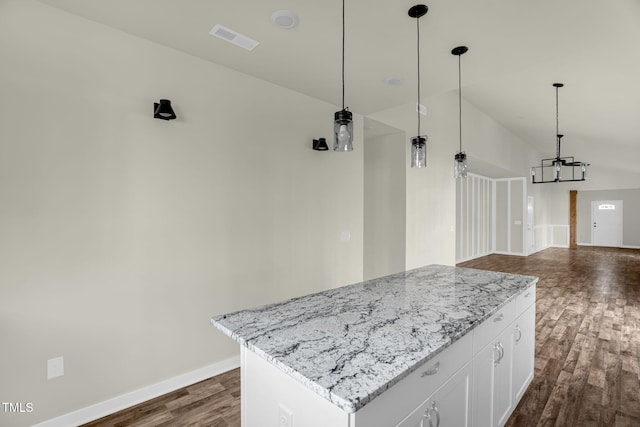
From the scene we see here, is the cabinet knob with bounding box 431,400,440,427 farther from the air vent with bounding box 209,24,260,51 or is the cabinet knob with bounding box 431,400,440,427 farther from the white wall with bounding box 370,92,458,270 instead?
the white wall with bounding box 370,92,458,270

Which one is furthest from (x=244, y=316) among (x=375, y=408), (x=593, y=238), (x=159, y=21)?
(x=593, y=238)

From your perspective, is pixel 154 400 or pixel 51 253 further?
pixel 154 400

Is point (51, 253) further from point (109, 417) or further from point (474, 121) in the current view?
point (474, 121)

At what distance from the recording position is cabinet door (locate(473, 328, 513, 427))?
1628mm

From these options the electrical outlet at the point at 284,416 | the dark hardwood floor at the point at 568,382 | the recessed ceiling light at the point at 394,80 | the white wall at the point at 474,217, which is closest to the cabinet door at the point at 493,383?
the dark hardwood floor at the point at 568,382

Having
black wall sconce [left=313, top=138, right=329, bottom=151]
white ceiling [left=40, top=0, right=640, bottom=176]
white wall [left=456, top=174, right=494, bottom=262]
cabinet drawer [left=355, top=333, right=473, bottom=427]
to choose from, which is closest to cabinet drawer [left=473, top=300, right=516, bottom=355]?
cabinet drawer [left=355, top=333, right=473, bottom=427]

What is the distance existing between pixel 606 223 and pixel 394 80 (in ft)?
47.4

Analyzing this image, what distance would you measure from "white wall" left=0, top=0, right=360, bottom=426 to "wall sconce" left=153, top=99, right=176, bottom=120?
8 centimetres

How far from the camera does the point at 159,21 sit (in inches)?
84.2

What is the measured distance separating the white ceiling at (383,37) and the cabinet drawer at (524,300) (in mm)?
1821

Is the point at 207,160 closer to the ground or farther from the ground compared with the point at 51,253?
farther from the ground

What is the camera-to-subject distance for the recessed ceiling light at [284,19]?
202 centimetres

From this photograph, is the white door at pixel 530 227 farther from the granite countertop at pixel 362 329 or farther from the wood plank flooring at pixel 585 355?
the granite countertop at pixel 362 329

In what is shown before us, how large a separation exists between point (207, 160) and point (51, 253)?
1.25m
